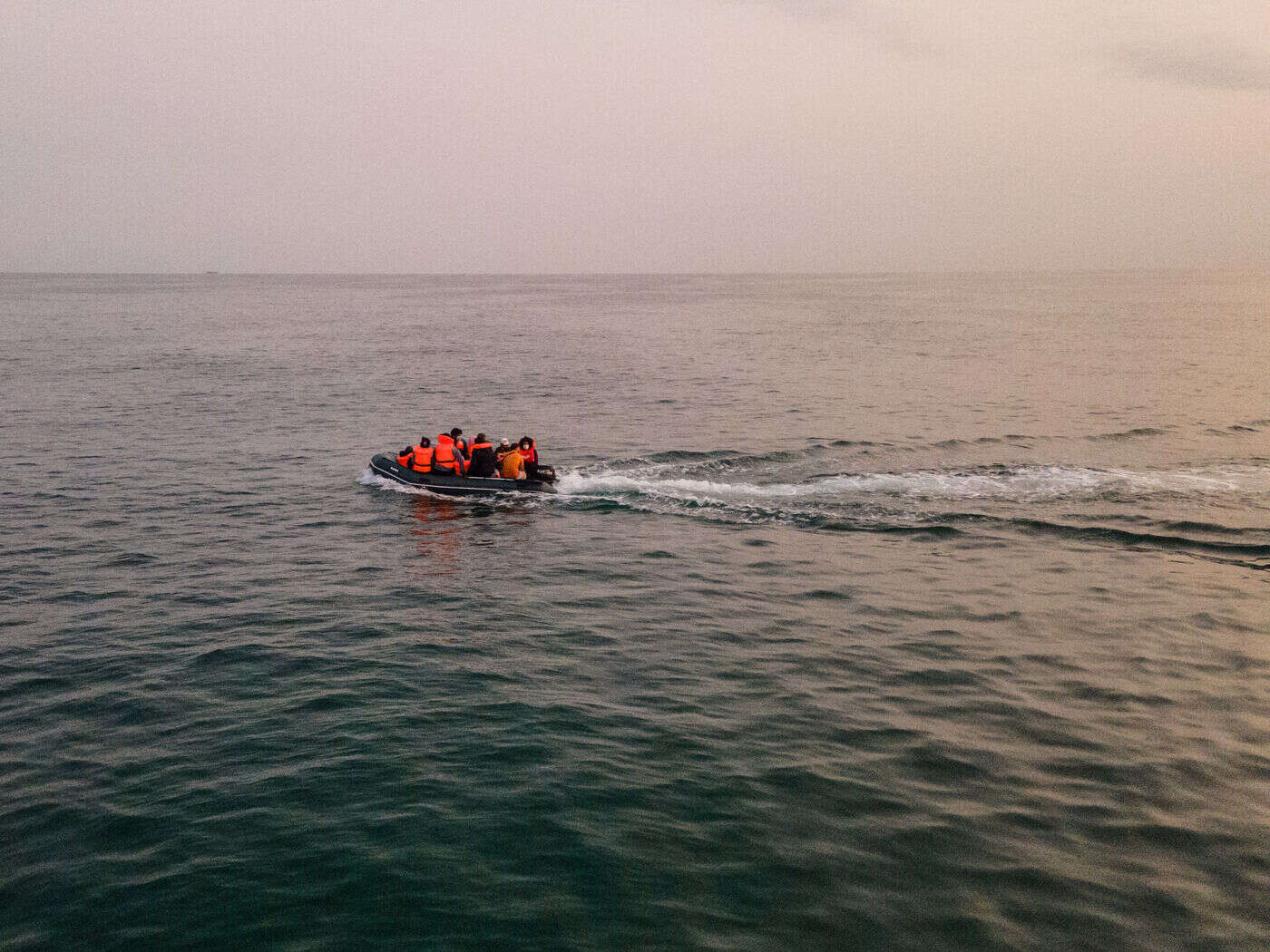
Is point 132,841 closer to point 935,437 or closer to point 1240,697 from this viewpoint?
point 1240,697

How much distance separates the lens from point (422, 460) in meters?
29.4

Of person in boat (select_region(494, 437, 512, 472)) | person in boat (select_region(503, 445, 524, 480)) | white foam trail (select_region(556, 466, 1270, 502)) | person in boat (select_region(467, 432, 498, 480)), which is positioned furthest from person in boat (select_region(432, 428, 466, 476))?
white foam trail (select_region(556, 466, 1270, 502))

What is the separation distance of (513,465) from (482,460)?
3.07 ft

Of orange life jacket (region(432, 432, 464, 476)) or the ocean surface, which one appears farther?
orange life jacket (region(432, 432, 464, 476))

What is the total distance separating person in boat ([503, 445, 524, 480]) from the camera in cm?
2908

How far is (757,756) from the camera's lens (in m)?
13.2

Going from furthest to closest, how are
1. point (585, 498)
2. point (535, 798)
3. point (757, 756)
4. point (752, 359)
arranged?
point (752, 359) < point (585, 498) < point (757, 756) < point (535, 798)

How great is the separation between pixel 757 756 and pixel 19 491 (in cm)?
2500

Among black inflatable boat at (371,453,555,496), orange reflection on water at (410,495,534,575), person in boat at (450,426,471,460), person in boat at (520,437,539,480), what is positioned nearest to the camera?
orange reflection on water at (410,495,534,575)

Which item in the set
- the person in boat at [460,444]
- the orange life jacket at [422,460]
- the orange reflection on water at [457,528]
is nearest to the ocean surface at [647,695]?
the orange reflection on water at [457,528]

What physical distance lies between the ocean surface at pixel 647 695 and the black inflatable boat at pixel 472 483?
1.79ft

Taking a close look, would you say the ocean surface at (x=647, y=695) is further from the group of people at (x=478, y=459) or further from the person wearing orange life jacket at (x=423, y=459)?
the group of people at (x=478, y=459)

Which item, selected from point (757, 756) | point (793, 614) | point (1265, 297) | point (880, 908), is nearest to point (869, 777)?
point (757, 756)

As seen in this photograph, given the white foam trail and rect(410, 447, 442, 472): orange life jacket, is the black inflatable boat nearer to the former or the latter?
rect(410, 447, 442, 472): orange life jacket
